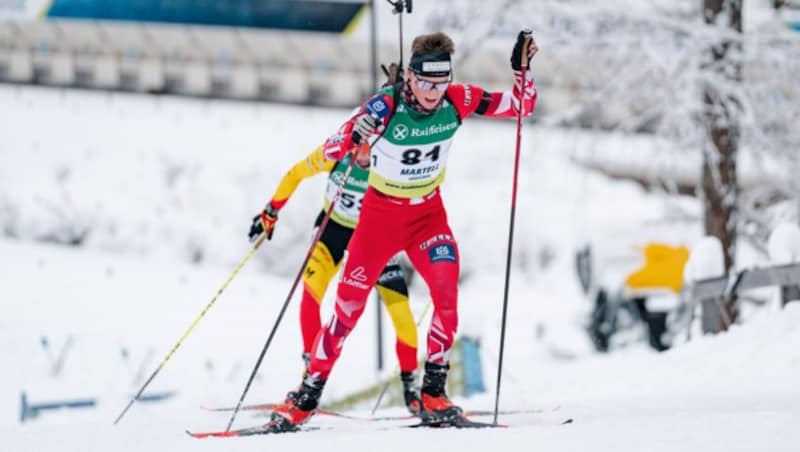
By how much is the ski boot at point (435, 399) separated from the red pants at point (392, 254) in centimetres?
6

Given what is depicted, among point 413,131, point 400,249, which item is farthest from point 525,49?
point 400,249

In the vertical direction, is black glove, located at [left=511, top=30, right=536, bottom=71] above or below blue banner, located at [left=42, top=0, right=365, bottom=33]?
above

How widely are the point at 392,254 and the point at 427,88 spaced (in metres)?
0.89

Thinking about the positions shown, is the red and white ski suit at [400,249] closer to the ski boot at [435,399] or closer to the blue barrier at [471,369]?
the ski boot at [435,399]

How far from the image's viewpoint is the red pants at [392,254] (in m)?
5.93

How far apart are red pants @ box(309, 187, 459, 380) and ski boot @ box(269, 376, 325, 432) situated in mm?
58

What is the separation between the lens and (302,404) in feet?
19.6

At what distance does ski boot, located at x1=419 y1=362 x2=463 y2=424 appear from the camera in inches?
225

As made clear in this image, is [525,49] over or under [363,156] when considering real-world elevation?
over

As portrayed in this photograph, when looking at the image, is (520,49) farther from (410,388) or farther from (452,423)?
(410,388)

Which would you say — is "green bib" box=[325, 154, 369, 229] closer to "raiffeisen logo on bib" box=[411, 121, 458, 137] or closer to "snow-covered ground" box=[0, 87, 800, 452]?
"raiffeisen logo on bib" box=[411, 121, 458, 137]

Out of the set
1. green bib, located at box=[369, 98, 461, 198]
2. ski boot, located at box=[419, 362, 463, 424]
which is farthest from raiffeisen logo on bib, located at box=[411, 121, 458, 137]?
ski boot, located at box=[419, 362, 463, 424]

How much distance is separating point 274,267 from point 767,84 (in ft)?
50.2

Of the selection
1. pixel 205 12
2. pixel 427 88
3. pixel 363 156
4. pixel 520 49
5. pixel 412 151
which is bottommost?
pixel 205 12
